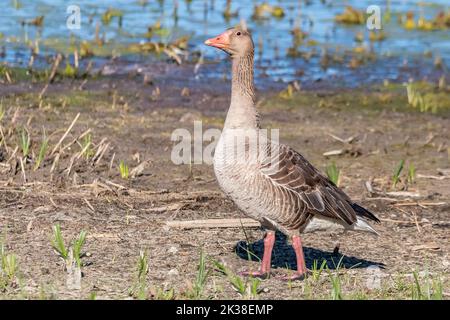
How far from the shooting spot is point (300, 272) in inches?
286

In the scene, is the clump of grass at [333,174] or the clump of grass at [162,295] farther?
the clump of grass at [333,174]

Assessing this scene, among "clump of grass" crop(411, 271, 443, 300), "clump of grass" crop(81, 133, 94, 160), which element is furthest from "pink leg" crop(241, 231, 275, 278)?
"clump of grass" crop(81, 133, 94, 160)

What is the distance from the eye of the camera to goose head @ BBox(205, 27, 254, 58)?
7500mm

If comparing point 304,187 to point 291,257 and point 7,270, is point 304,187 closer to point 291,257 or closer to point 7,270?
point 291,257

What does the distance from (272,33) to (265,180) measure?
11.6 meters

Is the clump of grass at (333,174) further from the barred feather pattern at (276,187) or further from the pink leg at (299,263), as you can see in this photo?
the pink leg at (299,263)

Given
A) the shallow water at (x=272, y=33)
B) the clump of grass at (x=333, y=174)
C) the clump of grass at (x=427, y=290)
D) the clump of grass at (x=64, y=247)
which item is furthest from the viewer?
the shallow water at (x=272, y=33)

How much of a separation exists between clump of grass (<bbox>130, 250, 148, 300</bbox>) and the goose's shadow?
0.81 m

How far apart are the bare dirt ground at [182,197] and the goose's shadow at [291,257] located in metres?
0.02

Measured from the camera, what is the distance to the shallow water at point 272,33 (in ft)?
53.1

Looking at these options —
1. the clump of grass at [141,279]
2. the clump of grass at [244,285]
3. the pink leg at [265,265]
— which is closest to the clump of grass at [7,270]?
the clump of grass at [141,279]
